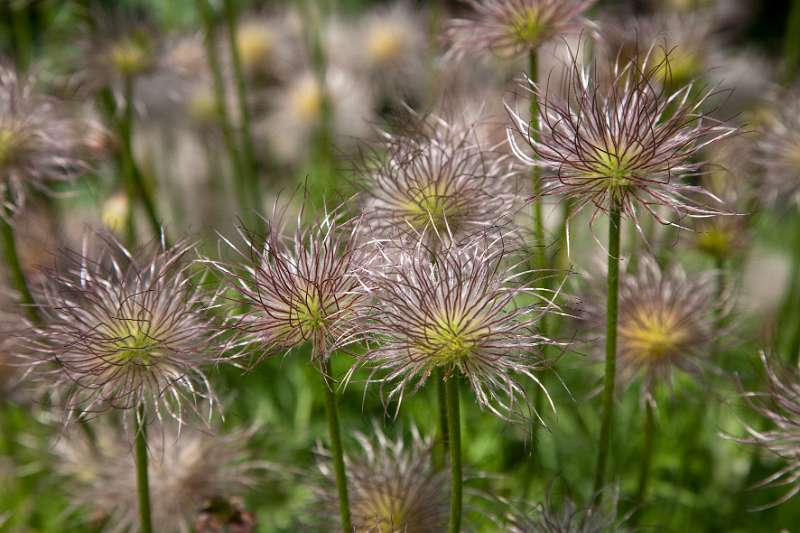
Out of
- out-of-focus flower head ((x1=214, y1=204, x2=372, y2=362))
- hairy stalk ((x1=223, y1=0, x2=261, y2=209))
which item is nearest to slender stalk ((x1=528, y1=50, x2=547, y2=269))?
out-of-focus flower head ((x1=214, y1=204, x2=372, y2=362))

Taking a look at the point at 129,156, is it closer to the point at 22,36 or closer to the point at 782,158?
the point at 22,36

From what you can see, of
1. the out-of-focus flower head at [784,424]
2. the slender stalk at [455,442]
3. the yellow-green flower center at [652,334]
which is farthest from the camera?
the yellow-green flower center at [652,334]

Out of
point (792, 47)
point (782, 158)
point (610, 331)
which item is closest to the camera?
point (610, 331)

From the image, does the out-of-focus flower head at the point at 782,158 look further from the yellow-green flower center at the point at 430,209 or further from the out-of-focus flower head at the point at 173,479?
the out-of-focus flower head at the point at 173,479

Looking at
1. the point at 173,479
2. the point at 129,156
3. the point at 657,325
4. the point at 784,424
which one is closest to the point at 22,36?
the point at 129,156

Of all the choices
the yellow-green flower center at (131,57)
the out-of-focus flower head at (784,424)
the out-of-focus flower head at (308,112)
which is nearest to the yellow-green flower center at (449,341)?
the out-of-focus flower head at (784,424)

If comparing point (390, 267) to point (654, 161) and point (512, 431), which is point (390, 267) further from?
point (512, 431)

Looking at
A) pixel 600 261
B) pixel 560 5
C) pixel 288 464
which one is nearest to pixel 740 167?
pixel 600 261
